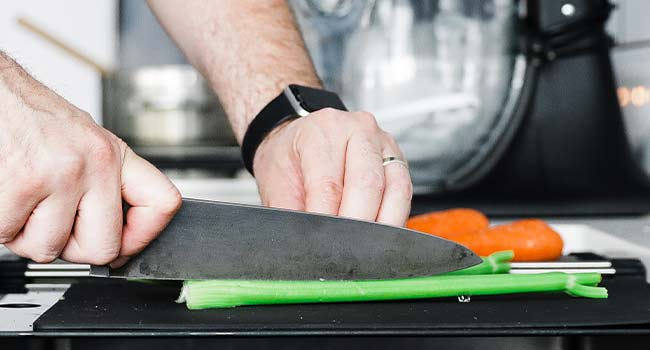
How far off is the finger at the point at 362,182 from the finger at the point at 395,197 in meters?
0.01

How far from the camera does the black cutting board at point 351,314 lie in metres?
0.84

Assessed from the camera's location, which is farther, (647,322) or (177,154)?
(177,154)

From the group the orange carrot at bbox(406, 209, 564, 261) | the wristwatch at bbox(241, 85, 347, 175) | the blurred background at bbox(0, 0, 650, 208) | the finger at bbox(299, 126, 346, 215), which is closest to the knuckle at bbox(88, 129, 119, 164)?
the finger at bbox(299, 126, 346, 215)

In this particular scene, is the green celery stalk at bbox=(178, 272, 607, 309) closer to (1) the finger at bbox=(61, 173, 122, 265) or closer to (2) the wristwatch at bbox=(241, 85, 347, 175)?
(1) the finger at bbox=(61, 173, 122, 265)

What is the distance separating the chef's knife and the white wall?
152 centimetres

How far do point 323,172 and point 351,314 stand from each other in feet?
0.73

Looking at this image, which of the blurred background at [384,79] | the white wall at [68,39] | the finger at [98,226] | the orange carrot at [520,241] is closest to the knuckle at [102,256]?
the finger at [98,226]

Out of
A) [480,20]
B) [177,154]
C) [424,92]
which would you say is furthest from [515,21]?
[177,154]

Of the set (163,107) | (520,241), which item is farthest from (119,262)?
(163,107)

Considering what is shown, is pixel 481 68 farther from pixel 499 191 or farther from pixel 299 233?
pixel 299 233

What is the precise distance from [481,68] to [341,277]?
4.75 ft

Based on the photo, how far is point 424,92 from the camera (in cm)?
237

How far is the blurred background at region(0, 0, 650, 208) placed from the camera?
230 cm

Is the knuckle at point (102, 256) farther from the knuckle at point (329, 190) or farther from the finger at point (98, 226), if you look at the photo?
the knuckle at point (329, 190)
